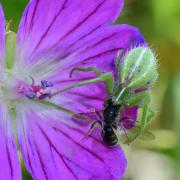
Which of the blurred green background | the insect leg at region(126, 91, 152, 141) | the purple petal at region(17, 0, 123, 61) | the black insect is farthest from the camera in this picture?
the blurred green background

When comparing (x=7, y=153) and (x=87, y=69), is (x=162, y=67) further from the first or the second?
(x=7, y=153)

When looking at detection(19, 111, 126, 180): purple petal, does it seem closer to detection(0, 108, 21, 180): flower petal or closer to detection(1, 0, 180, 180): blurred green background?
detection(0, 108, 21, 180): flower petal

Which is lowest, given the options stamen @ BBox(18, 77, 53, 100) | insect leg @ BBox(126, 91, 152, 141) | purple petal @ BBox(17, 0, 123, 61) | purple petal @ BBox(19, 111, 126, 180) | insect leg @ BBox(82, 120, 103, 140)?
purple petal @ BBox(19, 111, 126, 180)

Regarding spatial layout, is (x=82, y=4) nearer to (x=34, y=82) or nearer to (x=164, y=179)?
(x=34, y=82)

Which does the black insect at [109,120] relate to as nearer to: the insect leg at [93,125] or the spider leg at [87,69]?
the insect leg at [93,125]

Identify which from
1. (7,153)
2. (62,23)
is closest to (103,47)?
(62,23)

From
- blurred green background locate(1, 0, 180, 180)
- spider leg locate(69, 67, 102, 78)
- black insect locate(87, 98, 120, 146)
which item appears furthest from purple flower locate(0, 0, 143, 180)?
blurred green background locate(1, 0, 180, 180)

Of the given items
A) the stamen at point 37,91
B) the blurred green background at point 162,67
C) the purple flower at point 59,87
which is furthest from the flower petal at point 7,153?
the blurred green background at point 162,67

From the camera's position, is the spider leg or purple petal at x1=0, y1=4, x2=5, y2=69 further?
the spider leg
